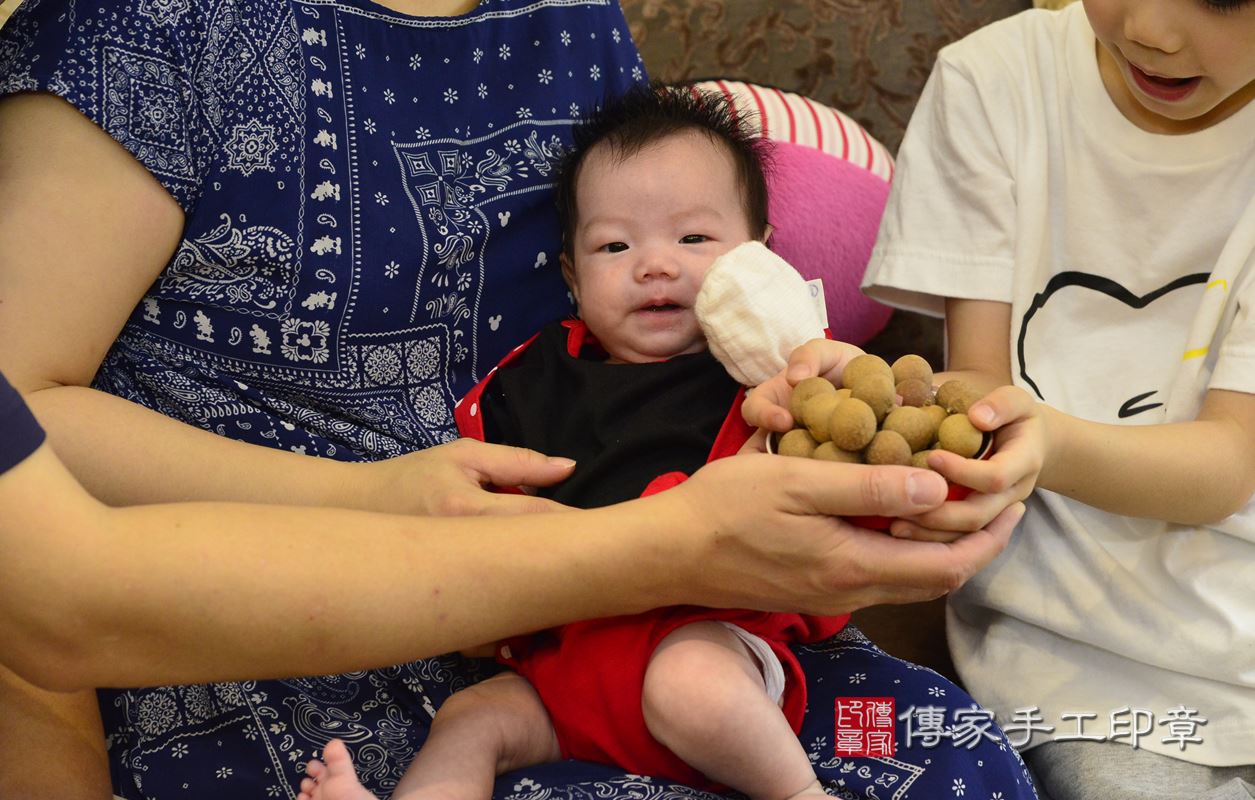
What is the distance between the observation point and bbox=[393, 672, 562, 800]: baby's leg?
1014 millimetres

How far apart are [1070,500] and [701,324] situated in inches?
19.9

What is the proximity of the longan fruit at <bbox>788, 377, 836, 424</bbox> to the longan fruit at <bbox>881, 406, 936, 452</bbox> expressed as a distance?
0.20ft

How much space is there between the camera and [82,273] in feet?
3.53

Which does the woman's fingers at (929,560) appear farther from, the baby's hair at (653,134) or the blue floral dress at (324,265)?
the baby's hair at (653,134)

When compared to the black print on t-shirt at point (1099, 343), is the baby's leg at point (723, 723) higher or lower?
lower

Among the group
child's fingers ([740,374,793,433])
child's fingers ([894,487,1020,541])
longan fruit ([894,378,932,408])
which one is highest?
longan fruit ([894,378,932,408])

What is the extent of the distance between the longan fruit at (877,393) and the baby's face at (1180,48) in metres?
0.50

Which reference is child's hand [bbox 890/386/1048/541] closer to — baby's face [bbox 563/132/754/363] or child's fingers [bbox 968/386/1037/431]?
child's fingers [bbox 968/386/1037/431]

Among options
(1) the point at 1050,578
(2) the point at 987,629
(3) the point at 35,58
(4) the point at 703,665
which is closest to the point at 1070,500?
(1) the point at 1050,578

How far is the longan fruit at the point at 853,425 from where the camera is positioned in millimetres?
953

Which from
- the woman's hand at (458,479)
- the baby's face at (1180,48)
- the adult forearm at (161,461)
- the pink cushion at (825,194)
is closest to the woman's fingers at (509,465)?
the woman's hand at (458,479)

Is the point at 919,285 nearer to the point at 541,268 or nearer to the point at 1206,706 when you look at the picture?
the point at 541,268

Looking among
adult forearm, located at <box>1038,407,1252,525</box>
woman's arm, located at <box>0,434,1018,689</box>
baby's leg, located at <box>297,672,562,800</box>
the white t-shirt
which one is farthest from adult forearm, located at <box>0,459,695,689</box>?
the white t-shirt

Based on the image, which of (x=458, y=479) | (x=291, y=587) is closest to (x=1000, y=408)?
(x=458, y=479)
